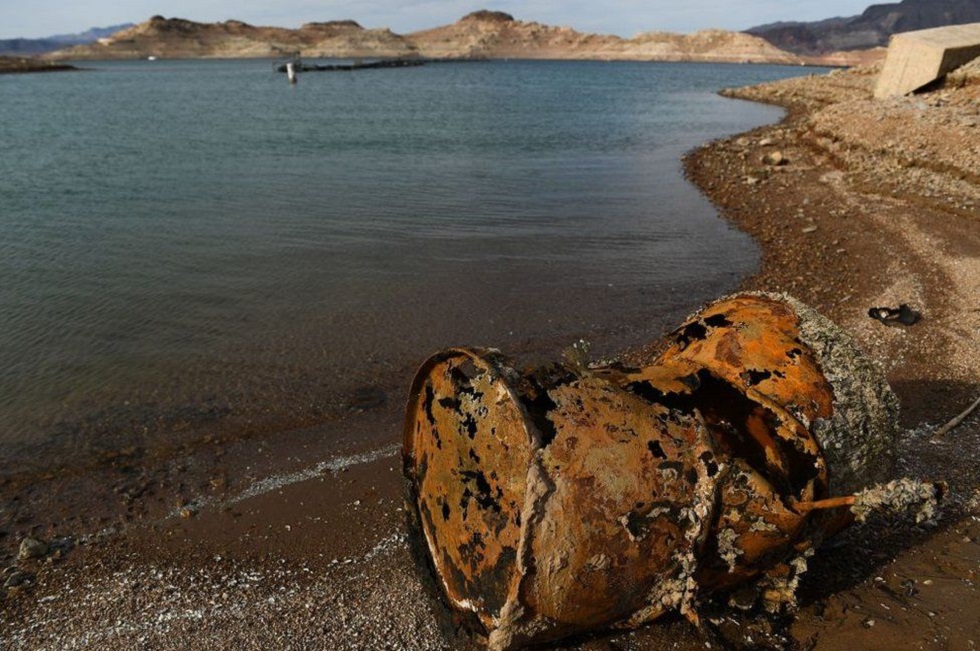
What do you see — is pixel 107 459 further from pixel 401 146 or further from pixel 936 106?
pixel 936 106

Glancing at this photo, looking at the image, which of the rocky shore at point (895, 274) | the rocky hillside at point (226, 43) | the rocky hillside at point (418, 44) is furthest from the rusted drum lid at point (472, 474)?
the rocky hillside at point (226, 43)

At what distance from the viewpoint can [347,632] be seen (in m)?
3.76

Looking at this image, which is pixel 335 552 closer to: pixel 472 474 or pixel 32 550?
pixel 472 474

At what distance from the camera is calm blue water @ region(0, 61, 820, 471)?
23.0 feet

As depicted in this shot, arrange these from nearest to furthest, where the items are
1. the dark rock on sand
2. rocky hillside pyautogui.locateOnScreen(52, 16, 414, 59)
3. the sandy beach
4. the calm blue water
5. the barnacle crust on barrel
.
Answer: the barnacle crust on barrel
the sandy beach
the dark rock on sand
the calm blue water
rocky hillside pyautogui.locateOnScreen(52, 16, 414, 59)

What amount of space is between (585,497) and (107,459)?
4938 millimetres

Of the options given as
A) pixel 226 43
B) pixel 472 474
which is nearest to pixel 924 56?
pixel 472 474

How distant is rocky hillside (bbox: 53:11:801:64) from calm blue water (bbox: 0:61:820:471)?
5537 inches

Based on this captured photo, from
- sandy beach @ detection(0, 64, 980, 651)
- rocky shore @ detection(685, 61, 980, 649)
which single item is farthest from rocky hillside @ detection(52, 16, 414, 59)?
sandy beach @ detection(0, 64, 980, 651)

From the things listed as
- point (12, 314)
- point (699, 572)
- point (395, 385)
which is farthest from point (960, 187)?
point (12, 314)

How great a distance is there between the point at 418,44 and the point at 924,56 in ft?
578

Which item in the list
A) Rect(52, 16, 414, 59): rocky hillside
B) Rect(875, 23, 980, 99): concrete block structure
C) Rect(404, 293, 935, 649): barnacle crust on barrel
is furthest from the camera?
Rect(52, 16, 414, 59): rocky hillside

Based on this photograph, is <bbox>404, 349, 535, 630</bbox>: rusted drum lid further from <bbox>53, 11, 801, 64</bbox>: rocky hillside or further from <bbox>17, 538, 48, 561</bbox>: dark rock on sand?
<bbox>53, 11, 801, 64</bbox>: rocky hillside

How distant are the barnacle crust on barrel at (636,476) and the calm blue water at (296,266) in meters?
3.53
